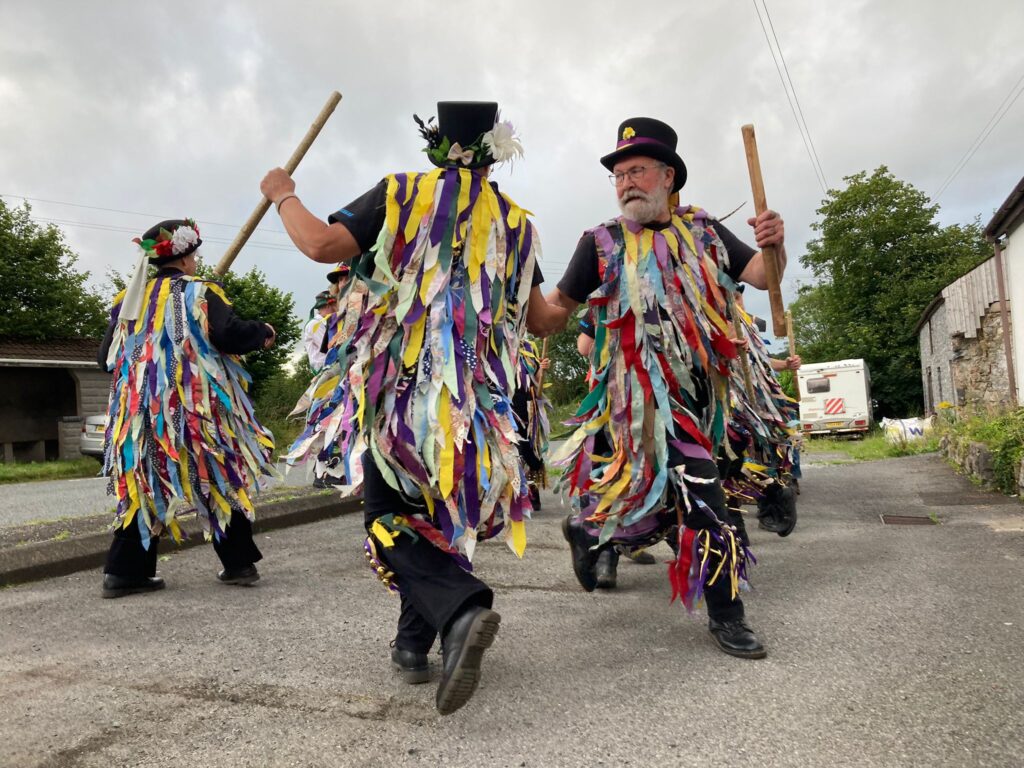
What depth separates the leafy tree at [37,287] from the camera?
92.8 ft

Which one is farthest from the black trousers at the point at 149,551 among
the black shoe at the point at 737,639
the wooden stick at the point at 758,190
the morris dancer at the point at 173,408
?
the wooden stick at the point at 758,190

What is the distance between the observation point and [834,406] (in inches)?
1185

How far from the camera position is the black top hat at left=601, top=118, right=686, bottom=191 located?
343cm

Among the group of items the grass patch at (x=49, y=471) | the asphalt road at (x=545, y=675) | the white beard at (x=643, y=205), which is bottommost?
the asphalt road at (x=545, y=675)

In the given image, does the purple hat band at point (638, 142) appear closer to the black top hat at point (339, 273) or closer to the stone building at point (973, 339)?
the black top hat at point (339, 273)

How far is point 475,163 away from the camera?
2.92 meters

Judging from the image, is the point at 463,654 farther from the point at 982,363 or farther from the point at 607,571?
the point at 982,363


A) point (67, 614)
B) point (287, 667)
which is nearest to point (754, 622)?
point (287, 667)

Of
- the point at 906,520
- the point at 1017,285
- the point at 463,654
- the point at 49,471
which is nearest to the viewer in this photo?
the point at 463,654

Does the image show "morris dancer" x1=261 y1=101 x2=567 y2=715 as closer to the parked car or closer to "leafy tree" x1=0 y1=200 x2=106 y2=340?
the parked car

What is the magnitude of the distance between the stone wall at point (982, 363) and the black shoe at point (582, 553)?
17.6 metres

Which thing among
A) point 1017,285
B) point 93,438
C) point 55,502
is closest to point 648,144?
point 55,502

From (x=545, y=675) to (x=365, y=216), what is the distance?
1.64 meters

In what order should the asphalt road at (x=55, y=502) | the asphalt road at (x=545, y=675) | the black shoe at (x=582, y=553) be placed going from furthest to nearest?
the asphalt road at (x=55, y=502) < the black shoe at (x=582, y=553) < the asphalt road at (x=545, y=675)
